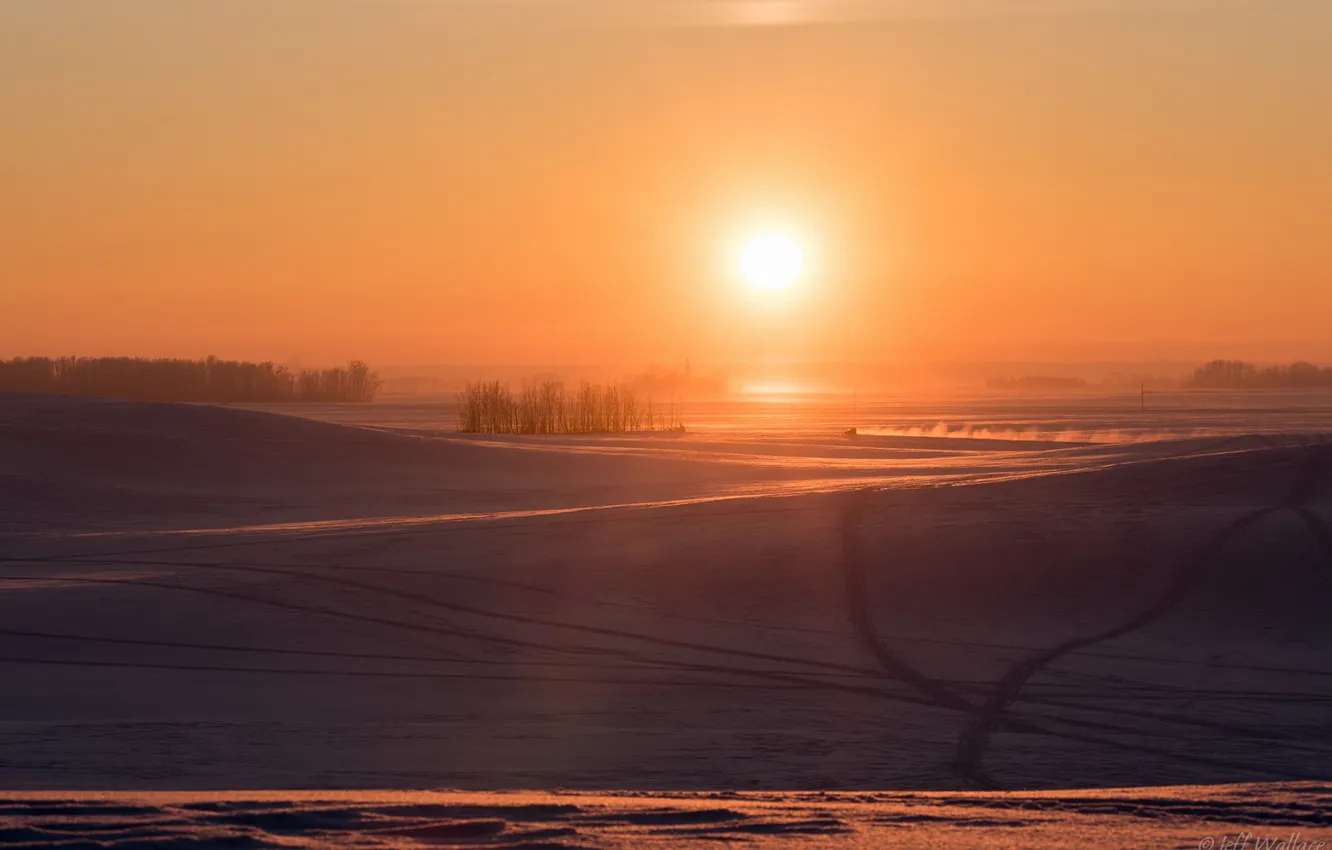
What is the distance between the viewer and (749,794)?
4621 mm

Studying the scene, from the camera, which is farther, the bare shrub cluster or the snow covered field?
the bare shrub cluster

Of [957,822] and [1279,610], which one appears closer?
[957,822]

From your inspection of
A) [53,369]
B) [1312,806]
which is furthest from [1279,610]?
[53,369]

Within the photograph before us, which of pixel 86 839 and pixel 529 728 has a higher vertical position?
pixel 86 839

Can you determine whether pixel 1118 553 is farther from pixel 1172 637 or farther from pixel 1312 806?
pixel 1312 806

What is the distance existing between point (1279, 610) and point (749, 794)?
21.2 ft

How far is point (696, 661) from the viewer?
817cm

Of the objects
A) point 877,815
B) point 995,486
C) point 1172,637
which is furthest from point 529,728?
point 995,486

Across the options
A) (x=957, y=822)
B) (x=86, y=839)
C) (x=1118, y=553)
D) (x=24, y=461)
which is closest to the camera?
(x=86, y=839)

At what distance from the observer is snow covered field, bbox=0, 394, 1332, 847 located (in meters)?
4.28

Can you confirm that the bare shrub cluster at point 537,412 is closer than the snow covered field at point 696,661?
No

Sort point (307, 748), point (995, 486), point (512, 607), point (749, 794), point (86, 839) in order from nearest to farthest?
point (86, 839) → point (749, 794) → point (307, 748) → point (512, 607) → point (995, 486)

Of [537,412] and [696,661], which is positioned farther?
[537,412]

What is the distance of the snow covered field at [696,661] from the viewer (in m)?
4.28
